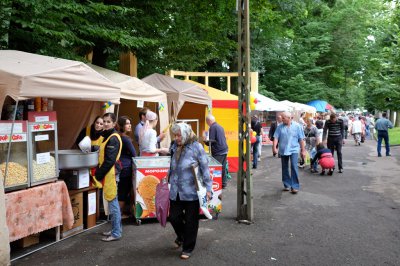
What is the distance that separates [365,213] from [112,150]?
4.84 metres

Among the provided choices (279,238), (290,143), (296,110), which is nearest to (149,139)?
(279,238)

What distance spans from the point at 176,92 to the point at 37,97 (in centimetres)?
559

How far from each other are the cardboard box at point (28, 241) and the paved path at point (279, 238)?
0.96 feet

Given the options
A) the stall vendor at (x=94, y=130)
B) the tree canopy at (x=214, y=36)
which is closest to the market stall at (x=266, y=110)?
the tree canopy at (x=214, y=36)

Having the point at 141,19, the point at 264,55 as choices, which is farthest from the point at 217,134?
the point at 264,55

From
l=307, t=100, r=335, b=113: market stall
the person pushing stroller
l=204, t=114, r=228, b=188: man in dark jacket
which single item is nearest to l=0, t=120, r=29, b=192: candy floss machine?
l=204, t=114, r=228, b=188: man in dark jacket

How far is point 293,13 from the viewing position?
20.6 metres

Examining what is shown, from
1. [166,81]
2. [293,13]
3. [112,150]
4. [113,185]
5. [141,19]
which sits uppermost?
[293,13]

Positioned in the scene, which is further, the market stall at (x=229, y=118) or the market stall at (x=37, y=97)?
the market stall at (x=229, y=118)

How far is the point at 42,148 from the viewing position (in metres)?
5.96

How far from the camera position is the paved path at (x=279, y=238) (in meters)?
5.36

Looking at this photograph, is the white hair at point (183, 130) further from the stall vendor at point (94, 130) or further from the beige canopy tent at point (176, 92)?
the beige canopy tent at point (176, 92)

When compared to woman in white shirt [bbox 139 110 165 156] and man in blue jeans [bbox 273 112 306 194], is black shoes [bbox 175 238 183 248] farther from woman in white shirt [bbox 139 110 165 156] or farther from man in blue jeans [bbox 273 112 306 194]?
man in blue jeans [bbox 273 112 306 194]

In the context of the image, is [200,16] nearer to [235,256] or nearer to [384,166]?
[384,166]
